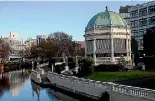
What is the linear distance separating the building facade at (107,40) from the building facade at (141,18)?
143ft

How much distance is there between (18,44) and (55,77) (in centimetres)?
14887

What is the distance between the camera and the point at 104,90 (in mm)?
29375

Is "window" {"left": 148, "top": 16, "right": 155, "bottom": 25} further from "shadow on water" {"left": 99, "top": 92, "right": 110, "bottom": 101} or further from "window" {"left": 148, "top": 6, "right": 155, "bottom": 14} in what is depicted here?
"shadow on water" {"left": 99, "top": 92, "right": 110, "bottom": 101}

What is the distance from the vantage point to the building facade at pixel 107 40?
63.4m

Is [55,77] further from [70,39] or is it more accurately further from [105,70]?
[70,39]

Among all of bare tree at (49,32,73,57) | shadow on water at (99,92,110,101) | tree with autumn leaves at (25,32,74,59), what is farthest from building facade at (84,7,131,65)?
bare tree at (49,32,73,57)

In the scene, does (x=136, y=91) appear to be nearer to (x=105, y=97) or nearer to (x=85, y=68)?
(x=105, y=97)

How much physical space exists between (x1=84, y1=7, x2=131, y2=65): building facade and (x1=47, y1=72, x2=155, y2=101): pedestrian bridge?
19.7m

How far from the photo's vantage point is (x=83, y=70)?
5191 centimetres

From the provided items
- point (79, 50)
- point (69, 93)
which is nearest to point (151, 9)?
point (79, 50)

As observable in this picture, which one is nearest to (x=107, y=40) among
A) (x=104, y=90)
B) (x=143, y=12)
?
(x=104, y=90)

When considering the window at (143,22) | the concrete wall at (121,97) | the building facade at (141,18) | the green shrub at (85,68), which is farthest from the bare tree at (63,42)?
the concrete wall at (121,97)

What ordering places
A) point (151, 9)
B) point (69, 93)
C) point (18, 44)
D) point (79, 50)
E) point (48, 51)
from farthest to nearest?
1. point (18, 44)
2. point (79, 50)
3. point (48, 51)
4. point (151, 9)
5. point (69, 93)

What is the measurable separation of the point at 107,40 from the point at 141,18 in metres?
54.0
